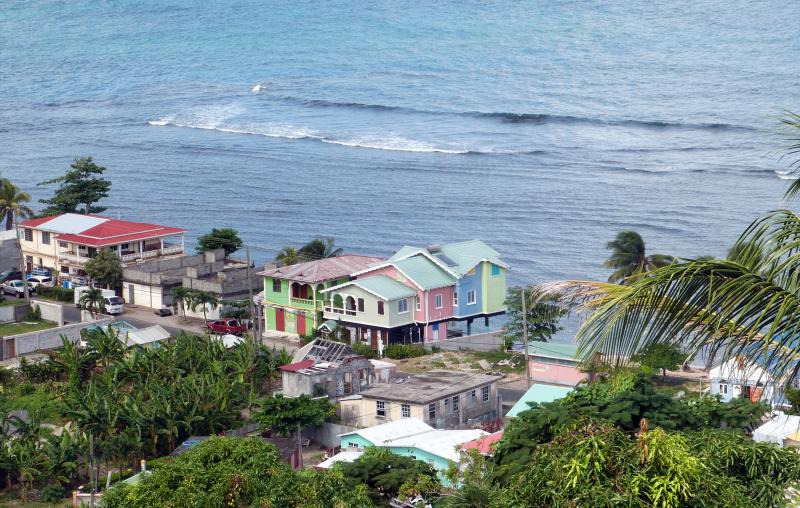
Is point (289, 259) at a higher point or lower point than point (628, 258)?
lower

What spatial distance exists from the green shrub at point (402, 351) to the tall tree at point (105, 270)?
53.3 ft

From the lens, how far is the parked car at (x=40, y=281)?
6438 centimetres

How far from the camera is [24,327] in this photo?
56438 mm

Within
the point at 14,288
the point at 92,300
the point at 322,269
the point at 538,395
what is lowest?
the point at 14,288

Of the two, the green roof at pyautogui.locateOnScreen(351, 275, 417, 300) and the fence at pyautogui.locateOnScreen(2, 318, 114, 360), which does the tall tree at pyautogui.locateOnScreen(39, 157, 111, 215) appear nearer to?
the fence at pyautogui.locateOnScreen(2, 318, 114, 360)

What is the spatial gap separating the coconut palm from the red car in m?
47.2

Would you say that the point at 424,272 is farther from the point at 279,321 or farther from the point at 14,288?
the point at 14,288

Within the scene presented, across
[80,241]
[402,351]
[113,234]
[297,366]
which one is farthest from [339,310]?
[80,241]

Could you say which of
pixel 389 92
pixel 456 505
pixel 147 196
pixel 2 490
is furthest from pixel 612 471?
pixel 389 92

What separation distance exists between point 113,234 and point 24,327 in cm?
1020

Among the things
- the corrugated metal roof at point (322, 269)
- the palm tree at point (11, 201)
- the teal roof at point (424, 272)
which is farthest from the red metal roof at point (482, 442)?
the palm tree at point (11, 201)

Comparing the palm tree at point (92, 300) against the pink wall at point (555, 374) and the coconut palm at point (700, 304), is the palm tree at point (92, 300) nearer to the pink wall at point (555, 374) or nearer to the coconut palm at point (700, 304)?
the pink wall at point (555, 374)

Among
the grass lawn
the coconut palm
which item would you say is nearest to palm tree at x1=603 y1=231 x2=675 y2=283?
the grass lawn

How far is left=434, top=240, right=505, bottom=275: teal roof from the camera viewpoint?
5797 cm
